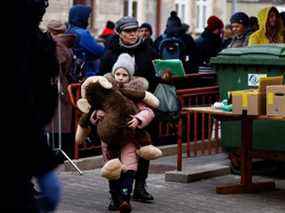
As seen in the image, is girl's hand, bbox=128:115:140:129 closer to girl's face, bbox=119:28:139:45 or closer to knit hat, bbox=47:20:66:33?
girl's face, bbox=119:28:139:45

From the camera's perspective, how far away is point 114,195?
25.7ft

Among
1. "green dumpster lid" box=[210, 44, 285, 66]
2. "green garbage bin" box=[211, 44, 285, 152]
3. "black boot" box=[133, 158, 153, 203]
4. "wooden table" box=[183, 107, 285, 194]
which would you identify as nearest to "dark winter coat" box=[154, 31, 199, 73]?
"green garbage bin" box=[211, 44, 285, 152]

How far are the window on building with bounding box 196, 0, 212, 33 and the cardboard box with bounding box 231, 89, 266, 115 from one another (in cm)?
2323

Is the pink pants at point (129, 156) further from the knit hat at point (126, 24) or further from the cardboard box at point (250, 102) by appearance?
the knit hat at point (126, 24)

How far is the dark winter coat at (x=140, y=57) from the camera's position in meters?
8.66

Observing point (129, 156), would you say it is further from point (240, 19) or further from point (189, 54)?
point (189, 54)

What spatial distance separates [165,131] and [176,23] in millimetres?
2975

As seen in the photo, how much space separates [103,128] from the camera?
24.8 ft

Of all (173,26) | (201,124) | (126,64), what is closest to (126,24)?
(126,64)

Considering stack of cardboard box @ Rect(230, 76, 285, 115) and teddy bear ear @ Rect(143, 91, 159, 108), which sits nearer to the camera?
teddy bear ear @ Rect(143, 91, 159, 108)

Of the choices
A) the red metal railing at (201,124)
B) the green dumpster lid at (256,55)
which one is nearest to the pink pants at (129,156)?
the green dumpster lid at (256,55)

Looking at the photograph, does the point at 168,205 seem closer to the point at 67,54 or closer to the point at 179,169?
the point at 179,169

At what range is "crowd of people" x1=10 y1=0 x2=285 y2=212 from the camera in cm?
305

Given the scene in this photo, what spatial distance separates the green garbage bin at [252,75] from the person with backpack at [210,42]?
3.76 m
